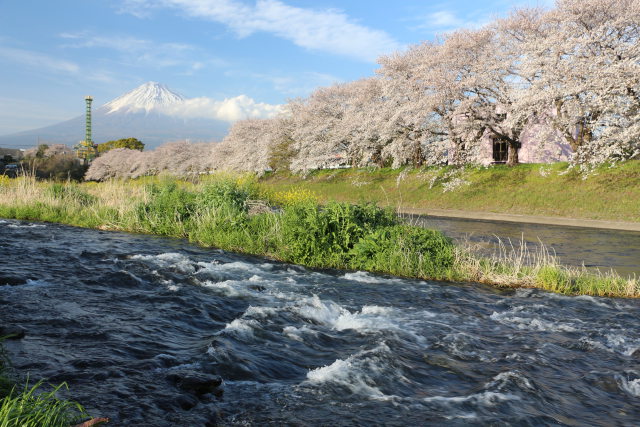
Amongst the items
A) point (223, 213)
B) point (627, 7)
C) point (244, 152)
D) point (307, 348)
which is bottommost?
point (307, 348)

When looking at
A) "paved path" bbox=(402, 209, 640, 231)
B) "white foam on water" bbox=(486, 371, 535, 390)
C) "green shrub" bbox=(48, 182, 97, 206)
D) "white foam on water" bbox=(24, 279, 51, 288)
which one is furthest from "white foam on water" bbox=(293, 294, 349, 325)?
"green shrub" bbox=(48, 182, 97, 206)

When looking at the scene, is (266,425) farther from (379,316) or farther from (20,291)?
(20,291)

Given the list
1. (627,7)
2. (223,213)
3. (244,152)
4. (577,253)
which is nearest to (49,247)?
(223,213)

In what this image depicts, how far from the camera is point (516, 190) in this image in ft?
107

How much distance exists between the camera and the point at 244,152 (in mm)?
56312

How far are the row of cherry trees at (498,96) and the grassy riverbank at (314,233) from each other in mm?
17333

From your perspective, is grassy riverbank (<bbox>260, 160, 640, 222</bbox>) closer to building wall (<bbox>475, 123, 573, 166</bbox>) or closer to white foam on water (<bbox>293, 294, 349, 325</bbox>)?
building wall (<bbox>475, 123, 573, 166</bbox>)

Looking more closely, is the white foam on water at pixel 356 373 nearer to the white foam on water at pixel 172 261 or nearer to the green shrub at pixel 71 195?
the white foam on water at pixel 172 261

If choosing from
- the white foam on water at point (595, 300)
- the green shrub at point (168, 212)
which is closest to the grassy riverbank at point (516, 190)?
the green shrub at point (168, 212)

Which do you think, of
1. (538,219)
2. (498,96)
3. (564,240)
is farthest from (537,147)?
(564,240)

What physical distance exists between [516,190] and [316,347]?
28.4 metres

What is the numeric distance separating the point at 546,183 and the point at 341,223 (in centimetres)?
2294

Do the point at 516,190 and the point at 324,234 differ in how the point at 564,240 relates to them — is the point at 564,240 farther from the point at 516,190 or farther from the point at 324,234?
the point at 516,190

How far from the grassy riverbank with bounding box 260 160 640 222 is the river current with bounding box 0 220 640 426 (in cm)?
1288
